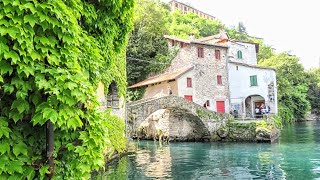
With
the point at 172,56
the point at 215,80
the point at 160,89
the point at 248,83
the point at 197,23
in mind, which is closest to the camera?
the point at 160,89

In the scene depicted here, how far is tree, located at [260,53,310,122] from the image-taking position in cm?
4306

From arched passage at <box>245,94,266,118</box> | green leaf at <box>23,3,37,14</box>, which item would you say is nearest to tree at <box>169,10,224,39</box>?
arched passage at <box>245,94,266,118</box>

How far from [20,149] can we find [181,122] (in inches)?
979

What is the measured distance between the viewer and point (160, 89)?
28.7 meters

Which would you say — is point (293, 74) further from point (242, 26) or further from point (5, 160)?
point (5, 160)

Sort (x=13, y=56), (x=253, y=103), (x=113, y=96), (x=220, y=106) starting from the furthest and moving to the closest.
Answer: (x=253, y=103)
(x=220, y=106)
(x=113, y=96)
(x=13, y=56)

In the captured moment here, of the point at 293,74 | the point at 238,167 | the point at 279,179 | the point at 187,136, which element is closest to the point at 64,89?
the point at 279,179

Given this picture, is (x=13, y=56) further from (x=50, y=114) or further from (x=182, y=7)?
(x=182, y=7)

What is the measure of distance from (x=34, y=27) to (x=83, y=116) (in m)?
1.05

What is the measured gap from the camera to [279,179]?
11.9 meters

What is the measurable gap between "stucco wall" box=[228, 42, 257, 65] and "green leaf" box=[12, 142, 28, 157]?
30684 millimetres

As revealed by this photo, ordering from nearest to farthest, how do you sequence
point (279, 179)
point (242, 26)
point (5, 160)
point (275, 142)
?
point (5, 160) < point (279, 179) < point (275, 142) < point (242, 26)

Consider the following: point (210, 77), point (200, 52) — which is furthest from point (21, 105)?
point (210, 77)

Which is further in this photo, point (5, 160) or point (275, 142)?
point (275, 142)
